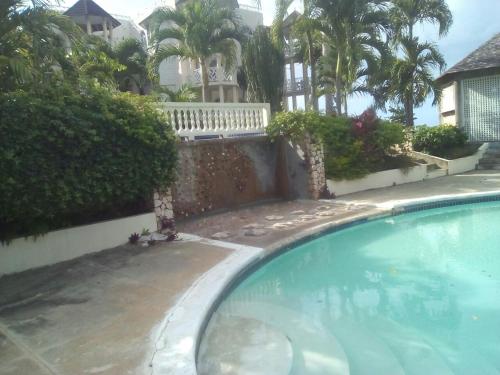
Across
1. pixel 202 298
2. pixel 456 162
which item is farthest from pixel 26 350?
pixel 456 162

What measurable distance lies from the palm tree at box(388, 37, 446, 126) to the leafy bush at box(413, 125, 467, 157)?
82.1 inches

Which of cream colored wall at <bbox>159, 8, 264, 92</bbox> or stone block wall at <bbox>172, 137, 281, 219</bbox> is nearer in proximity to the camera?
stone block wall at <bbox>172, 137, 281, 219</bbox>

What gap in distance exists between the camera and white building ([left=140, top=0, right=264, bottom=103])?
2602 centimetres

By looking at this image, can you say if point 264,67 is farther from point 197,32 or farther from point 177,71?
point 177,71

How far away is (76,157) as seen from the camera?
244 inches

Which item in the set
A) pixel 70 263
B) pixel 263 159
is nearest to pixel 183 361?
pixel 70 263

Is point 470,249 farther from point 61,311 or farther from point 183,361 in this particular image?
point 61,311

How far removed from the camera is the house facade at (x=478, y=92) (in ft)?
58.2

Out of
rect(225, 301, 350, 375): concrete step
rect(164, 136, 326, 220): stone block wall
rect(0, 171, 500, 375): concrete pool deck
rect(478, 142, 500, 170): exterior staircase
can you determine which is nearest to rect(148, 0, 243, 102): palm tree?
rect(164, 136, 326, 220): stone block wall

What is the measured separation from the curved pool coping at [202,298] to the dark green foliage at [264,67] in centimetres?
1115

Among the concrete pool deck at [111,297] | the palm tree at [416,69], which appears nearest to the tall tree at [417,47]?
the palm tree at [416,69]

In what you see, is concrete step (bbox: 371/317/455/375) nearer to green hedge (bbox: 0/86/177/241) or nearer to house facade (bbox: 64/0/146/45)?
green hedge (bbox: 0/86/177/241)

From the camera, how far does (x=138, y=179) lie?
23.2 feet

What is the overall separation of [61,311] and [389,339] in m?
3.55
